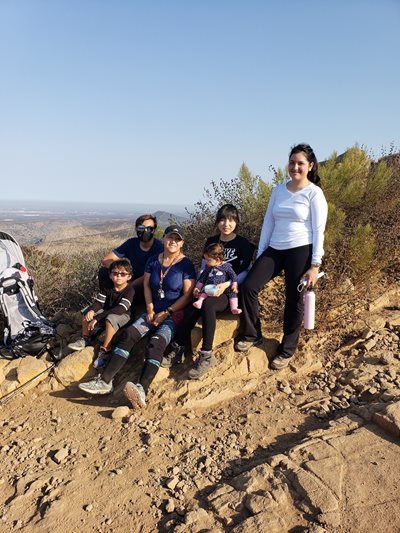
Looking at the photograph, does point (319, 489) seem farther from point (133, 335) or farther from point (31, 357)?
point (31, 357)

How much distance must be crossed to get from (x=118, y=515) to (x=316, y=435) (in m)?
1.55

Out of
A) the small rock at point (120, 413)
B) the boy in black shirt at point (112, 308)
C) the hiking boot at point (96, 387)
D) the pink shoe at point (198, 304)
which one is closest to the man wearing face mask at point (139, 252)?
the boy in black shirt at point (112, 308)

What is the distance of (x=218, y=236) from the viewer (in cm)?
452

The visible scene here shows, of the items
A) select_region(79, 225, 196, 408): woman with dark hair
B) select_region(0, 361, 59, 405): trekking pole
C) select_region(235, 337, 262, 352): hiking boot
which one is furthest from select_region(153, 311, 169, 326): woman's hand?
select_region(0, 361, 59, 405): trekking pole

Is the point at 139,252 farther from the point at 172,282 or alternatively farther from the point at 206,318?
the point at 206,318

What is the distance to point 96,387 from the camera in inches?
160

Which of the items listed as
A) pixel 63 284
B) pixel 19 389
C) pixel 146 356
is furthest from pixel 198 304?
pixel 63 284

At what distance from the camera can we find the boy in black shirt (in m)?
4.50

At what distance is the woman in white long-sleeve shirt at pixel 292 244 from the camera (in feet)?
12.6

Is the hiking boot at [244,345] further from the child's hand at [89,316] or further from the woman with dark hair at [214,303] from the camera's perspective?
the child's hand at [89,316]

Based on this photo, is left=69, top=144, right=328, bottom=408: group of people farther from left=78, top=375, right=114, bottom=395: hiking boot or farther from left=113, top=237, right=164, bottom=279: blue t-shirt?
left=113, top=237, right=164, bottom=279: blue t-shirt

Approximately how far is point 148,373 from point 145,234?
1.67 meters

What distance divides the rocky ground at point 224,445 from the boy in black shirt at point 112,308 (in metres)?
0.24

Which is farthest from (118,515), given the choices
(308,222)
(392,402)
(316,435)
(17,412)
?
(308,222)
